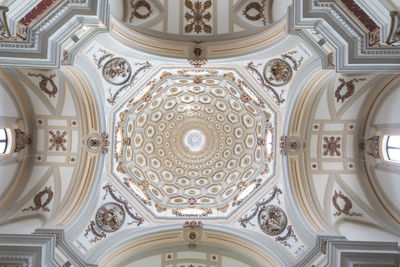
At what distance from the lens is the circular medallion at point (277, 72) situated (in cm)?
1336

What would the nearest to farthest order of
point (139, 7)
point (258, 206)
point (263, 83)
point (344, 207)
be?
point (139, 7) < point (344, 207) < point (263, 83) < point (258, 206)

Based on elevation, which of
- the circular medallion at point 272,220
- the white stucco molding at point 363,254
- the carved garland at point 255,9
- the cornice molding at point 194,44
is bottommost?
the white stucco molding at point 363,254

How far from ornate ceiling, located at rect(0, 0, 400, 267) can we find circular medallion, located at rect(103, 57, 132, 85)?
5 centimetres

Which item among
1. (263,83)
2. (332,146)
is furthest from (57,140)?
(332,146)

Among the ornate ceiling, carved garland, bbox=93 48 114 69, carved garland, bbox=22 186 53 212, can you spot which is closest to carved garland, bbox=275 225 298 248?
the ornate ceiling

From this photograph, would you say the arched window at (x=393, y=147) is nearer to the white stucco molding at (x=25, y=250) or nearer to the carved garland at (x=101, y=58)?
the carved garland at (x=101, y=58)

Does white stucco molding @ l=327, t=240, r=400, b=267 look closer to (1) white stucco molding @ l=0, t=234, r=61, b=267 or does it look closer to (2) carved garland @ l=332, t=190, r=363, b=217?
(2) carved garland @ l=332, t=190, r=363, b=217

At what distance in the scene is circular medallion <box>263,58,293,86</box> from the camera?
43.8 ft

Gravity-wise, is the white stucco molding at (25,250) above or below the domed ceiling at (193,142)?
below

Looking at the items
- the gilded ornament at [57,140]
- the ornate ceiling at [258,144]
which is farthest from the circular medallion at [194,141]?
the gilded ornament at [57,140]

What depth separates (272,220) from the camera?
14.4 meters

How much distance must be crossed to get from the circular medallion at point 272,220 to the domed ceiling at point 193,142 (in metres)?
1.21

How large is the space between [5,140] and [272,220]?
39.6 feet

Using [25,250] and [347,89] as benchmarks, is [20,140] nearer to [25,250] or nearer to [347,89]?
[25,250]
